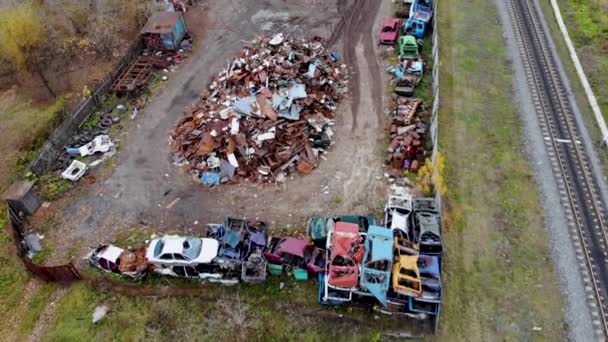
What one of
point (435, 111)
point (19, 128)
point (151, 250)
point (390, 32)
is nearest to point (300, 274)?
point (151, 250)

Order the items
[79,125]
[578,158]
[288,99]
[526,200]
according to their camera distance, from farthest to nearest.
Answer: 1. [79,125]
2. [288,99]
3. [578,158]
4. [526,200]

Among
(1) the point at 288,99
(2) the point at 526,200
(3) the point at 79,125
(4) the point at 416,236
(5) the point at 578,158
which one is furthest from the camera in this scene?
(3) the point at 79,125

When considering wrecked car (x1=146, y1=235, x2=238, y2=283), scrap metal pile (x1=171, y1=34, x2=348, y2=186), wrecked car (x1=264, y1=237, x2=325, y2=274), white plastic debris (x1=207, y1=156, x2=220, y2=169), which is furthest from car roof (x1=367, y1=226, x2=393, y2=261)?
white plastic debris (x1=207, y1=156, x2=220, y2=169)

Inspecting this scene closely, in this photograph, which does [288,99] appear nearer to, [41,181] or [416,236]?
[416,236]

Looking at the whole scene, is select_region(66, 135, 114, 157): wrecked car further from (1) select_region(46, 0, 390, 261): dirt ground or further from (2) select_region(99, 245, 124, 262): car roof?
(2) select_region(99, 245, 124, 262): car roof

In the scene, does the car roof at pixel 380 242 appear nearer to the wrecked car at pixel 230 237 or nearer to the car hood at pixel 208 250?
the wrecked car at pixel 230 237

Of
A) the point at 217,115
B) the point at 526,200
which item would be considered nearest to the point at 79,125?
the point at 217,115

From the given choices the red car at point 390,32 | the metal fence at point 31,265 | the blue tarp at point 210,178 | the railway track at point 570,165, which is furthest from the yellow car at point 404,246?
the red car at point 390,32
